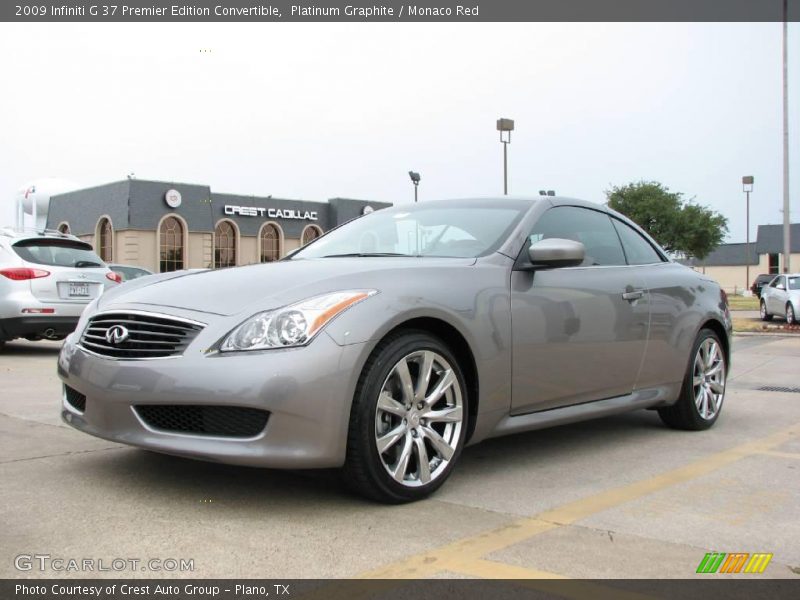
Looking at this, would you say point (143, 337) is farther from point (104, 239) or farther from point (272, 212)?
point (272, 212)

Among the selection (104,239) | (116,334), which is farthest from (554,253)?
(104,239)

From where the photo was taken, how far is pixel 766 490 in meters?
3.87

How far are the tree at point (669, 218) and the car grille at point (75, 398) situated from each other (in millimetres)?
55415

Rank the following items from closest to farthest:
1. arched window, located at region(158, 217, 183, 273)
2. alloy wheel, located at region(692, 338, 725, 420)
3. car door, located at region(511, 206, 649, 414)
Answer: car door, located at region(511, 206, 649, 414) → alloy wheel, located at region(692, 338, 725, 420) → arched window, located at region(158, 217, 183, 273)

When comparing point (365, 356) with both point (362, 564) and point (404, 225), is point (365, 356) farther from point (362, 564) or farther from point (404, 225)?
point (404, 225)

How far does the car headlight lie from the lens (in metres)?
3.25

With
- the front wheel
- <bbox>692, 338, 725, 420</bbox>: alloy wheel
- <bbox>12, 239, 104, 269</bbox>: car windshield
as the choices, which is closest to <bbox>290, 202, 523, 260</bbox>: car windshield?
<bbox>692, 338, 725, 420</bbox>: alloy wheel

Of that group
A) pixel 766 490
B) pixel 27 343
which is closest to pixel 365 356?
pixel 766 490

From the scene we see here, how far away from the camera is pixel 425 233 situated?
459cm

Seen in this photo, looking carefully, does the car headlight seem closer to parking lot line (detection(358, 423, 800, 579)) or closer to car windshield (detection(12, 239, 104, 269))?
parking lot line (detection(358, 423, 800, 579))

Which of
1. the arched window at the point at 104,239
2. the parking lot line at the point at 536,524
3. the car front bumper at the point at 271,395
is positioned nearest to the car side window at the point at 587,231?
the parking lot line at the point at 536,524

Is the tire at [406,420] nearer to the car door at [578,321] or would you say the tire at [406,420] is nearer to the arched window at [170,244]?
the car door at [578,321]

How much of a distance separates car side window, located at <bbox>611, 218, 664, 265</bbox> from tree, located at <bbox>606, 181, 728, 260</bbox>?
52.9 meters

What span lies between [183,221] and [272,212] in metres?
6.05
